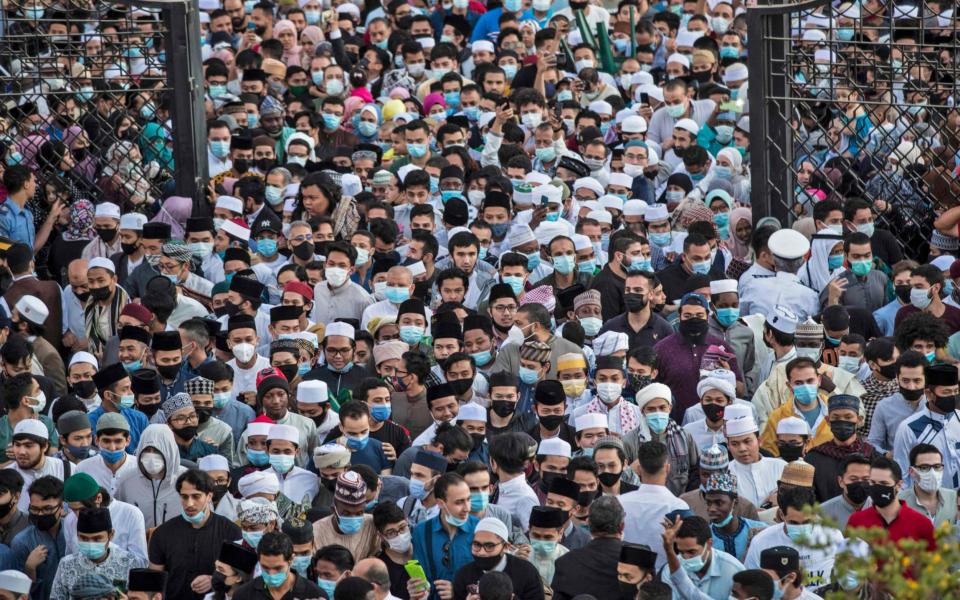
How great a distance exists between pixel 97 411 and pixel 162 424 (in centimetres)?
84

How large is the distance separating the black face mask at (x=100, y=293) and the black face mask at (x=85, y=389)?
1.29 metres

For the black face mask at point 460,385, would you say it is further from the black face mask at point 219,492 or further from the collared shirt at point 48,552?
the collared shirt at point 48,552

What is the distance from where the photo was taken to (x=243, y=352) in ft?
42.6

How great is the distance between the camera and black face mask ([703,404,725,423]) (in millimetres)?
11938

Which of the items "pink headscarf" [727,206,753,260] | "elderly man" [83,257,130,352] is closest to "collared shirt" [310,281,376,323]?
"elderly man" [83,257,130,352]

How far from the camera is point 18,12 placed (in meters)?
17.7

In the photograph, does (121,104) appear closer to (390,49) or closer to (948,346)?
(390,49)

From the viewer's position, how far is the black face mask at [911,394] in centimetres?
1184

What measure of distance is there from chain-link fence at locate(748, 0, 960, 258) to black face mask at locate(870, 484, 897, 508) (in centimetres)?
503

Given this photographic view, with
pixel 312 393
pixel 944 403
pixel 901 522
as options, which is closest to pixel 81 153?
pixel 312 393

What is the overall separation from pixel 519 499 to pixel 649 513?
755 mm

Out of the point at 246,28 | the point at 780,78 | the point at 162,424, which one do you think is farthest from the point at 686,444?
the point at 246,28

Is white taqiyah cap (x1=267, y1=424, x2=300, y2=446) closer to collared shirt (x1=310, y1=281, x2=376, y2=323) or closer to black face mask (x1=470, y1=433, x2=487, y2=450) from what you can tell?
black face mask (x1=470, y1=433, x2=487, y2=450)

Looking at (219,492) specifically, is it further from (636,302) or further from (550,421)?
(636,302)
